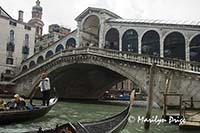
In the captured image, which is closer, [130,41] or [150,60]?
[150,60]

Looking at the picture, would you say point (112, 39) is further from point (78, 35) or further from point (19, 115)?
point (19, 115)

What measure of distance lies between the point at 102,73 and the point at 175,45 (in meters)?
6.56

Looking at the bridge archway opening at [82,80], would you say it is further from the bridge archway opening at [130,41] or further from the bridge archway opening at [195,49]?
the bridge archway opening at [195,49]

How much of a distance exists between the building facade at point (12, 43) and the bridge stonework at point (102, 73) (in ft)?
14.5

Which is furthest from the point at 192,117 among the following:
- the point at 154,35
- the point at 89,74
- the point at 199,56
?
the point at 89,74

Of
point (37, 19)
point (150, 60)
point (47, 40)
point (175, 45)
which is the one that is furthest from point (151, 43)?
point (37, 19)

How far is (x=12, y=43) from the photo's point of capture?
2738cm

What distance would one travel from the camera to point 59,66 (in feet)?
62.1

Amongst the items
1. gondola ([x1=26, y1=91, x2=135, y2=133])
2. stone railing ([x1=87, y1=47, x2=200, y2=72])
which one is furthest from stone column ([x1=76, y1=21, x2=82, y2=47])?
gondola ([x1=26, y1=91, x2=135, y2=133])

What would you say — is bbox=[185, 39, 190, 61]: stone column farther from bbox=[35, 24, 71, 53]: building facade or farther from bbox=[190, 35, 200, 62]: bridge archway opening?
bbox=[35, 24, 71, 53]: building facade

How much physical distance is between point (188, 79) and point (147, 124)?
17.9ft

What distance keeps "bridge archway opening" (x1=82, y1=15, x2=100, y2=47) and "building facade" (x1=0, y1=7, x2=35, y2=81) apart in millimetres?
7971

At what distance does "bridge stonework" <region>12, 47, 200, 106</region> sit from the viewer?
12758mm

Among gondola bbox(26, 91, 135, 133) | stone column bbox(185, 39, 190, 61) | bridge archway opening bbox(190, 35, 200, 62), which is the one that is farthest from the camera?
stone column bbox(185, 39, 190, 61)
